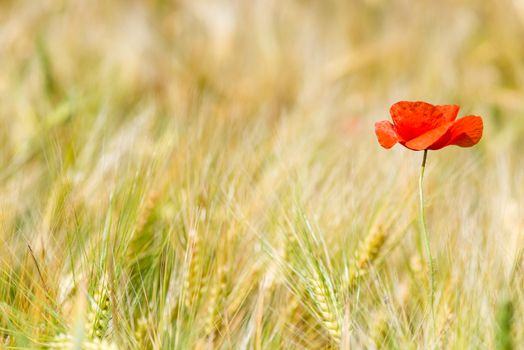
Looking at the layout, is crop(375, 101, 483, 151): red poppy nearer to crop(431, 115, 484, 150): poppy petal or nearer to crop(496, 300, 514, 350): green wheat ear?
crop(431, 115, 484, 150): poppy petal

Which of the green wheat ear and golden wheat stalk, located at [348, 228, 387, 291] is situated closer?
the green wheat ear

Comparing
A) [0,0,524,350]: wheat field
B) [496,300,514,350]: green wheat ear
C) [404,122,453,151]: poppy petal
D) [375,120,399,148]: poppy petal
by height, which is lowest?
[0,0,524,350]: wheat field

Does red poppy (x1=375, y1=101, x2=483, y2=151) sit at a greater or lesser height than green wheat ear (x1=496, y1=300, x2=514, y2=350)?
greater

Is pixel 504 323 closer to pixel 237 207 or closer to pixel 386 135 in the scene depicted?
pixel 386 135

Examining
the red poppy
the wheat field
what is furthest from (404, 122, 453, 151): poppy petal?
the wheat field

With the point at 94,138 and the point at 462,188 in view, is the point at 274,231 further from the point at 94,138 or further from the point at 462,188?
the point at 94,138

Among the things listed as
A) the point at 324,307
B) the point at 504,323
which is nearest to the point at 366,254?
the point at 324,307

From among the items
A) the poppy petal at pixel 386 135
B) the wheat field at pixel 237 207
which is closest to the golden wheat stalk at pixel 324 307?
the wheat field at pixel 237 207
